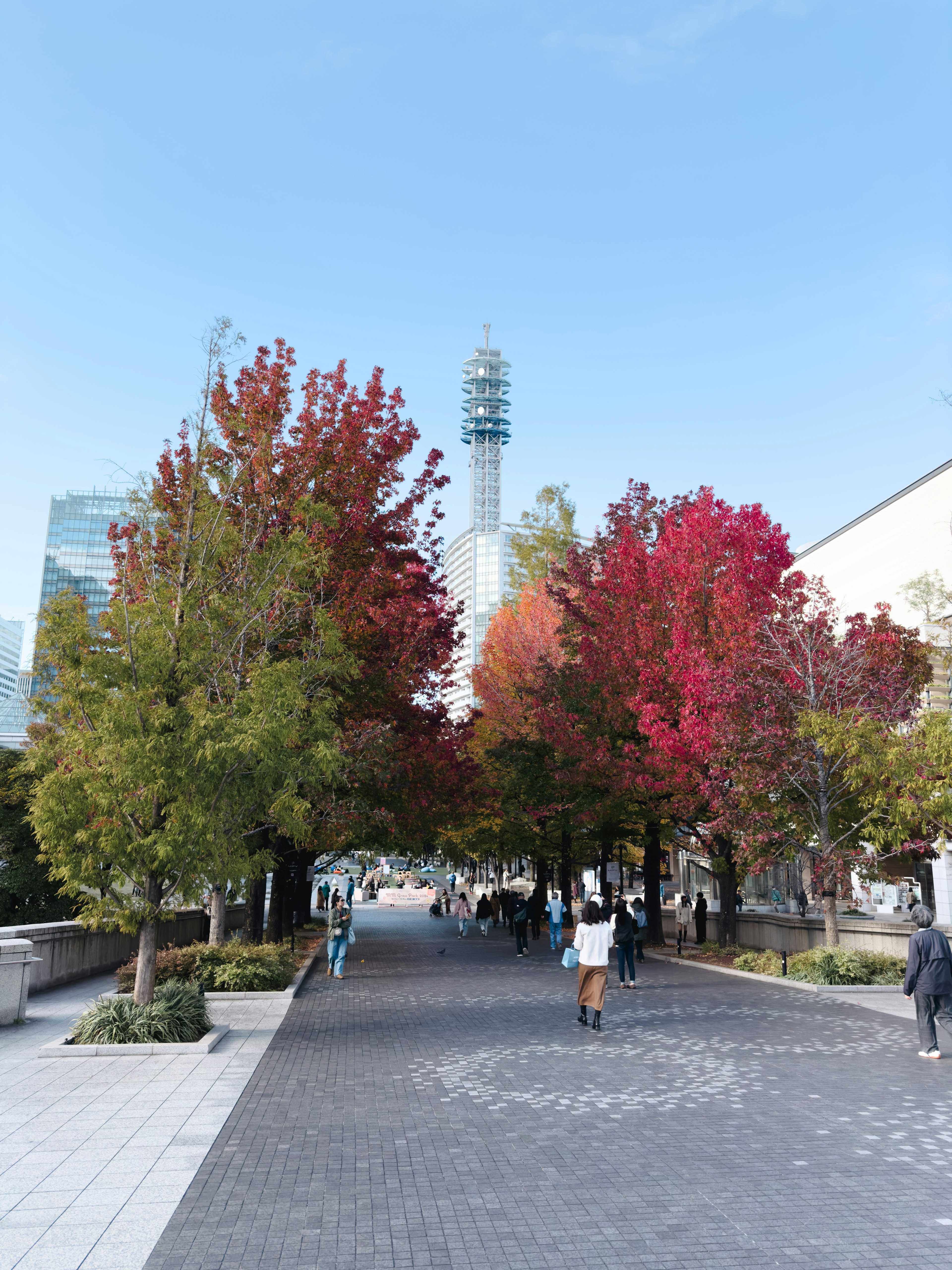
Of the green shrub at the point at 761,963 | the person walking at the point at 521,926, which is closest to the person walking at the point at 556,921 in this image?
the person walking at the point at 521,926

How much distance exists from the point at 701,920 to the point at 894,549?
28089 mm

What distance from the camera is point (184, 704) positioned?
40.0 feet

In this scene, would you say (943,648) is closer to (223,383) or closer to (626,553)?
(626,553)

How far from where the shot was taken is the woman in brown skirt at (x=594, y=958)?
1290 centimetres

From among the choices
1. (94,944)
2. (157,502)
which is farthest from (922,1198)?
(94,944)

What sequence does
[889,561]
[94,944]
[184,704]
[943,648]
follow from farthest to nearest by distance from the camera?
[889,561] < [943,648] < [94,944] < [184,704]

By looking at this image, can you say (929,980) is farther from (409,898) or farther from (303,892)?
(409,898)

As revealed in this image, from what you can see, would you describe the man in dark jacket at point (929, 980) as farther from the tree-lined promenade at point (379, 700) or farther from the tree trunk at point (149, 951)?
the tree trunk at point (149, 951)

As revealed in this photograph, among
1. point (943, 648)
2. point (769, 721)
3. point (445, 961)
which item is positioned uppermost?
point (943, 648)

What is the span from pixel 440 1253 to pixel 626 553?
2104cm

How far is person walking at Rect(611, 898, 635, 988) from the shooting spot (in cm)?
1797

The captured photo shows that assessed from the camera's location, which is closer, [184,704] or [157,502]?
[184,704]

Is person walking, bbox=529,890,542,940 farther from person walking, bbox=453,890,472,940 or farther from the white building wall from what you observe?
the white building wall

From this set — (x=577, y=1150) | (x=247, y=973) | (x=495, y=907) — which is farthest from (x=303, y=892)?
(x=577, y=1150)
